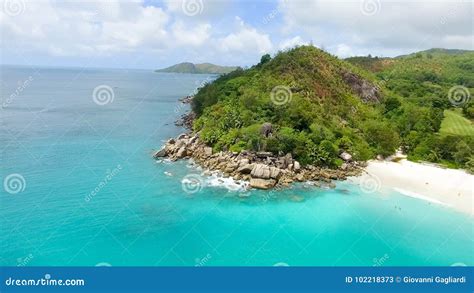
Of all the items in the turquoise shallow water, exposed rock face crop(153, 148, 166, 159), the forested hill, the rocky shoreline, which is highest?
the forested hill

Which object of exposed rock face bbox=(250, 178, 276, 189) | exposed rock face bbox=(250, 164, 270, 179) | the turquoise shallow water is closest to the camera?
the turquoise shallow water

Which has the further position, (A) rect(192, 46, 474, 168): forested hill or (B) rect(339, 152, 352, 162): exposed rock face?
(A) rect(192, 46, 474, 168): forested hill

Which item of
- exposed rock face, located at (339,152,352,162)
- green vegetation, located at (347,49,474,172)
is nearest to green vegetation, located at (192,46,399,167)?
exposed rock face, located at (339,152,352,162)

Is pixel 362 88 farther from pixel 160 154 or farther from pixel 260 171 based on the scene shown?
pixel 160 154

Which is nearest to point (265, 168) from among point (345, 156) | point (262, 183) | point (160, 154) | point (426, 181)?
point (262, 183)

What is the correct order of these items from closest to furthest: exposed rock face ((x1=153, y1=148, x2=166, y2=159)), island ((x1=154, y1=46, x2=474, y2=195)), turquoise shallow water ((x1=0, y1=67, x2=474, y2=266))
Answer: turquoise shallow water ((x1=0, y1=67, x2=474, y2=266)), island ((x1=154, y1=46, x2=474, y2=195)), exposed rock face ((x1=153, y1=148, x2=166, y2=159))

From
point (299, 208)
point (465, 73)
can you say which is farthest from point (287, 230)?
point (465, 73)

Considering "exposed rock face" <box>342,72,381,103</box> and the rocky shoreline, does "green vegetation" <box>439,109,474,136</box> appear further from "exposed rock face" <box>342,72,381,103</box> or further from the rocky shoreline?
the rocky shoreline

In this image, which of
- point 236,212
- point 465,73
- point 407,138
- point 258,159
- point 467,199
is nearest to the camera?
point 236,212
